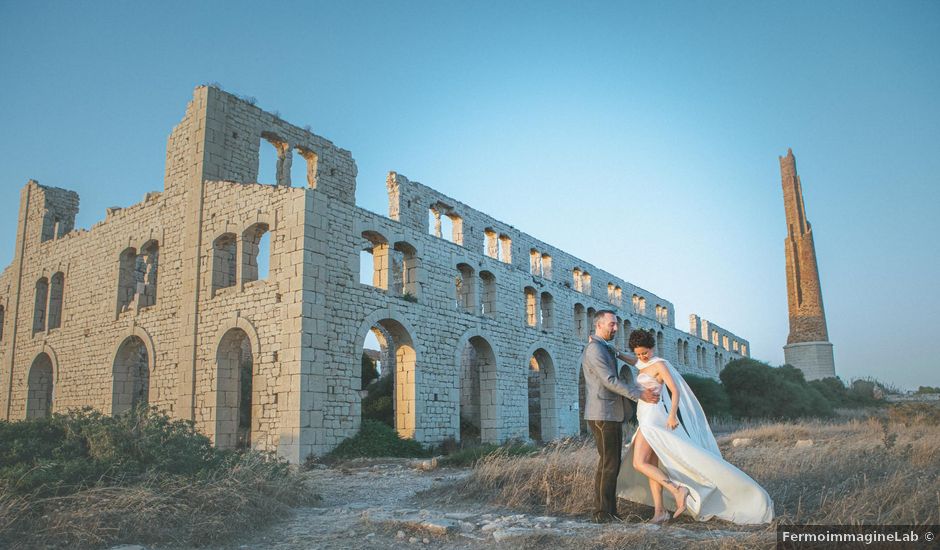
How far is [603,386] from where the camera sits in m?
5.26

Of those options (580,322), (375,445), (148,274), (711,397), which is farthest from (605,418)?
(711,397)

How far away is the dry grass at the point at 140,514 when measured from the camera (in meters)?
5.08

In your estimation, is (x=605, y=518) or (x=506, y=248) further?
(x=506, y=248)

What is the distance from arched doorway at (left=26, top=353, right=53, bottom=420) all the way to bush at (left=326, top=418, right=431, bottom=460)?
12937 mm

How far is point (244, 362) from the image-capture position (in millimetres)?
22078

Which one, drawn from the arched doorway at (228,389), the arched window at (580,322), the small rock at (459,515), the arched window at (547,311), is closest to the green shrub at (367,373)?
the arched window at (547,311)

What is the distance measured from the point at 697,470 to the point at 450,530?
2.11 m

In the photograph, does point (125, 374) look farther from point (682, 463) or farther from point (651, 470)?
point (682, 463)

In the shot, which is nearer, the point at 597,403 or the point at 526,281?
the point at 597,403

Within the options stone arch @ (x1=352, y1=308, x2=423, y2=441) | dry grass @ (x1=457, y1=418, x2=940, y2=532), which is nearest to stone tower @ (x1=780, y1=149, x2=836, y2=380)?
stone arch @ (x1=352, y1=308, x2=423, y2=441)

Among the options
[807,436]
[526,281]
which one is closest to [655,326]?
[526,281]

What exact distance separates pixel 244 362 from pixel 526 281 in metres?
10.0

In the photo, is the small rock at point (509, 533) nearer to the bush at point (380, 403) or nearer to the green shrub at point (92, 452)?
the green shrub at point (92, 452)

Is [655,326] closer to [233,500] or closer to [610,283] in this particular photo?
[610,283]
